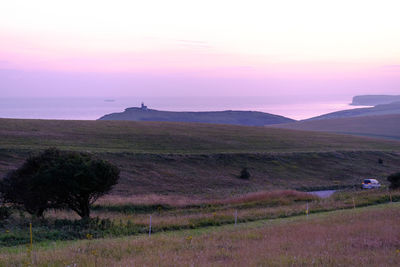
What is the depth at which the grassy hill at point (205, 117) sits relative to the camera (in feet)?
464

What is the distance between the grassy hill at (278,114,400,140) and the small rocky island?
3172 cm

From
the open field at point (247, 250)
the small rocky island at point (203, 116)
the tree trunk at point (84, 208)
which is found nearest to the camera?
the open field at point (247, 250)

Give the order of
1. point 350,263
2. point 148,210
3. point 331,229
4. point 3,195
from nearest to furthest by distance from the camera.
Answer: point 350,263 → point 331,229 → point 3,195 → point 148,210

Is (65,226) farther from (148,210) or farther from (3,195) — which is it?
(148,210)

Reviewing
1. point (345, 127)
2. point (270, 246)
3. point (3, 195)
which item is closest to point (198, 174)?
point (3, 195)

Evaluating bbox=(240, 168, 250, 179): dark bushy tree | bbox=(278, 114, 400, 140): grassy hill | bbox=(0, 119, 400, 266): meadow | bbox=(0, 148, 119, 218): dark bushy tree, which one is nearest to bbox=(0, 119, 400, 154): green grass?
bbox=(0, 119, 400, 266): meadow

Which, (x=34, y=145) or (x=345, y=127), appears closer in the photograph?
(x=34, y=145)

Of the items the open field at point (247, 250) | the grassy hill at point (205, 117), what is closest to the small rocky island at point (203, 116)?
the grassy hill at point (205, 117)

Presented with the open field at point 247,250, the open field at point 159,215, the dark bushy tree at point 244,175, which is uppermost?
the open field at point 247,250

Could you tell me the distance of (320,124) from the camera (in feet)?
390

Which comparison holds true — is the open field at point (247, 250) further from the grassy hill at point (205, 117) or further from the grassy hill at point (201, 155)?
the grassy hill at point (205, 117)

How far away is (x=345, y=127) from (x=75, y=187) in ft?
340

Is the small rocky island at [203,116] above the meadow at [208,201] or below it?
above

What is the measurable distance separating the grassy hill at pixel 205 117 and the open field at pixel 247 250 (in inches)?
5025
